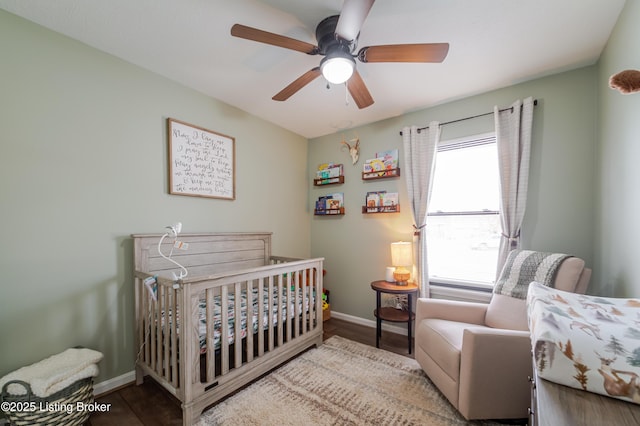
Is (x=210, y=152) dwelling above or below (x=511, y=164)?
above

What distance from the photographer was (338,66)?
5.07 ft

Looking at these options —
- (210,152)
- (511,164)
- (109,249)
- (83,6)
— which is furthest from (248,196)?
(511,164)

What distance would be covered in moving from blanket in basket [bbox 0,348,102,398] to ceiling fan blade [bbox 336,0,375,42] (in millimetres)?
2364

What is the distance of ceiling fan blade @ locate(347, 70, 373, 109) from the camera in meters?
1.73

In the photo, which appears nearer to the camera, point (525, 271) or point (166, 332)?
point (166, 332)

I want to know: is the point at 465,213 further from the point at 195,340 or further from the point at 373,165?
the point at 195,340

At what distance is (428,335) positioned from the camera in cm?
187

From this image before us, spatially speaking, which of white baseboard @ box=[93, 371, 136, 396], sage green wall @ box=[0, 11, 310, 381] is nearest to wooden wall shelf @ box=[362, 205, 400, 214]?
sage green wall @ box=[0, 11, 310, 381]

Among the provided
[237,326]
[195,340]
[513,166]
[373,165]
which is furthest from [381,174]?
[195,340]

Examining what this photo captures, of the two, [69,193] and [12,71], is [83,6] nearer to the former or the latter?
[12,71]

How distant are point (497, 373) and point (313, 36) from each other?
91.7 inches

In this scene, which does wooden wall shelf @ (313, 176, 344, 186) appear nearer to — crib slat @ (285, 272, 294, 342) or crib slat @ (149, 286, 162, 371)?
crib slat @ (285, 272, 294, 342)

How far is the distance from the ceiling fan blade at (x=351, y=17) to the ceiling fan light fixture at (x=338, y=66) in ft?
0.40

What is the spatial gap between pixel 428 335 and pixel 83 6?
3.03m
